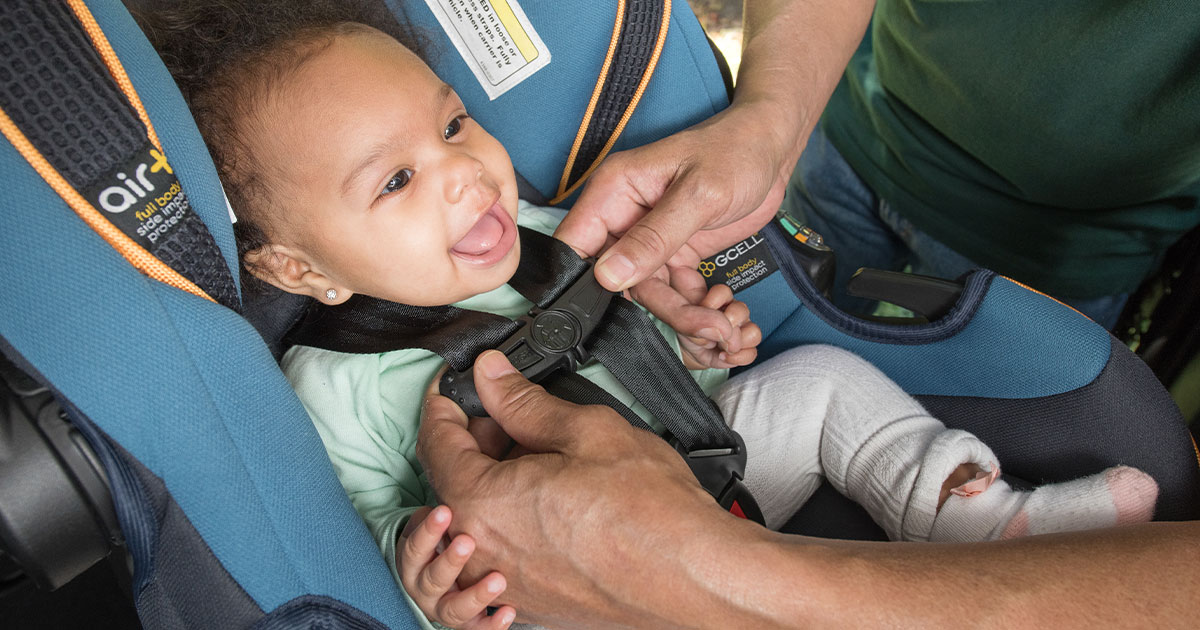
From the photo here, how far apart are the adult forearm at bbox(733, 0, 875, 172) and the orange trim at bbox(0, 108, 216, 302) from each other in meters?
0.79

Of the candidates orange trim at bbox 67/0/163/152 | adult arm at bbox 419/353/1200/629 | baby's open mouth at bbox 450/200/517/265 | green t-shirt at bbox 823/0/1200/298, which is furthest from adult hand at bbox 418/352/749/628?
green t-shirt at bbox 823/0/1200/298

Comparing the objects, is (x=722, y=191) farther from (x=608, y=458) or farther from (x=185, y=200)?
(x=185, y=200)

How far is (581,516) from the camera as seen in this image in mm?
756

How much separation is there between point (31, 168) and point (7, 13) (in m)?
0.11

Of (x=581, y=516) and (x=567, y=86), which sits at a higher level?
(x=567, y=86)

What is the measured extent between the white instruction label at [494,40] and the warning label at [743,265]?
1.25 feet

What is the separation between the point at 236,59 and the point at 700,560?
0.76 m

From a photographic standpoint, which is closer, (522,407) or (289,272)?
(522,407)

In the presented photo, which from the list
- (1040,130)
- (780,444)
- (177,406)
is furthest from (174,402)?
(1040,130)

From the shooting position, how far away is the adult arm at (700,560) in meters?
0.67

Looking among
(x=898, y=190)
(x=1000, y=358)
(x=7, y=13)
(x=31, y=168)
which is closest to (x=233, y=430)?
(x=31, y=168)

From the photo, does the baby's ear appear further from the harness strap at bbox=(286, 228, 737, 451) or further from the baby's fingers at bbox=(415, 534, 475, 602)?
the baby's fingers at bbox=(415, 534, 475, 602)

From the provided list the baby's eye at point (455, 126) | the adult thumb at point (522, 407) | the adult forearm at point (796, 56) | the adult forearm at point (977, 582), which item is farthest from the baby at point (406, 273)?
the adult forearm at point (796, 56)

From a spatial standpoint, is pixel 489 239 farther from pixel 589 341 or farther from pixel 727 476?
pixel 727 476
